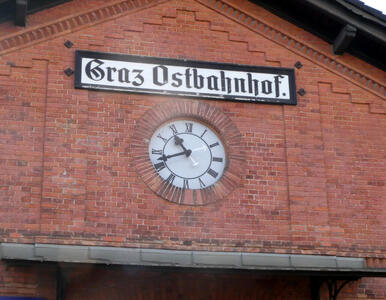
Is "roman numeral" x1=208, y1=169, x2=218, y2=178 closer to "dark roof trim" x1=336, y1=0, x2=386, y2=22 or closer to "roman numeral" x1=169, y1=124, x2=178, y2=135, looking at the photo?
"roman numeral" x1=169, y1=124, x2=178, y2=135

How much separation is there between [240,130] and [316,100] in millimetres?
1465

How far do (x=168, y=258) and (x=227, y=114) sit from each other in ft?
→ 9.84

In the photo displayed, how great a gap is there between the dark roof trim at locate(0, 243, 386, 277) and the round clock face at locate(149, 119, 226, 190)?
1567 millimetres

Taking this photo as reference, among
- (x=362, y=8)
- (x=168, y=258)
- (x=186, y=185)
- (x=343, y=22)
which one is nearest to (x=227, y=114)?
(x=186, y=185)

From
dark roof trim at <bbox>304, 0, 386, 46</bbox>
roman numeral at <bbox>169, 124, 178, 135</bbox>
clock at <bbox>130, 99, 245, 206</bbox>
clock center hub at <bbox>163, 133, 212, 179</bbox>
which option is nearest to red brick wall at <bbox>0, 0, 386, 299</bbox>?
clock at <bbox>130, 99, 245, 206</bbox>

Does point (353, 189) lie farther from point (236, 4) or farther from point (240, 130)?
point (236, 4)

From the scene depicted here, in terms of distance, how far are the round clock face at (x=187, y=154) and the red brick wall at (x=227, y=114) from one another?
0.41m

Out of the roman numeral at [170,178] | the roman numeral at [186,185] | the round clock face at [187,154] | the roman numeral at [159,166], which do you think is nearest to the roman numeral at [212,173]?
the round clock face at [187,154]

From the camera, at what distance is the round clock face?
14.1m

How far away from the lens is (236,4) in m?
15.4

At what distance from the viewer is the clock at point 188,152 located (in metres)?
14.0

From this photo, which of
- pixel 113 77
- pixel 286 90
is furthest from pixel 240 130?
pixel 113 77

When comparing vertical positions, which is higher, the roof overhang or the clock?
the roof overhang

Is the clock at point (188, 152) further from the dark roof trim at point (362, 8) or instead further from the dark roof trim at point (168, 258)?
the dark roof trim at point (362, 8)
